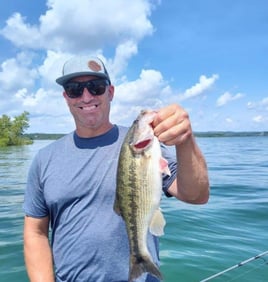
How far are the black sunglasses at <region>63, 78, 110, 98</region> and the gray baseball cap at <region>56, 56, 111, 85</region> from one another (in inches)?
2.0

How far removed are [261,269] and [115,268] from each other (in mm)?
4453

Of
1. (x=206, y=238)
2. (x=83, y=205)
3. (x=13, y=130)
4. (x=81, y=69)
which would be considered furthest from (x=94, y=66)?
(x=13, y=130)

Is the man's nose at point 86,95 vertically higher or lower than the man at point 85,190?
higher

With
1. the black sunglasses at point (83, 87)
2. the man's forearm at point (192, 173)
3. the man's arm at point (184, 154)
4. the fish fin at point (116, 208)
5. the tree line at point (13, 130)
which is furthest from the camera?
the tree line at point (13, 130)

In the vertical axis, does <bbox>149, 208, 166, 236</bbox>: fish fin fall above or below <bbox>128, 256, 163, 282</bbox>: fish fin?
above

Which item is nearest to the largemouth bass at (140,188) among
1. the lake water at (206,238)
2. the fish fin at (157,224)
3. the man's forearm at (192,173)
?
the fish fin at (157,224)

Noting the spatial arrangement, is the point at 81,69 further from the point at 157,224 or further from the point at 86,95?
the point at 157,224

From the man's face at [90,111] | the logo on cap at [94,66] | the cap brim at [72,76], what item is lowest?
the man's face at [90,111]

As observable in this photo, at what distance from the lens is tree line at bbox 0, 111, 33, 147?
7762 cm

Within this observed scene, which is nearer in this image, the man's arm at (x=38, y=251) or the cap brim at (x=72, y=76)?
the cap brim at (x=72, y=76)

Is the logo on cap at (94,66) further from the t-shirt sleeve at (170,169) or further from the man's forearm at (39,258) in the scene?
the man's forearm at (39,258)

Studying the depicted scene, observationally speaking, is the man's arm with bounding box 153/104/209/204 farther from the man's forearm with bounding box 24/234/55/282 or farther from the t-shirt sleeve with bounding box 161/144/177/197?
the man's forearm with bounding box 24/234/55/282

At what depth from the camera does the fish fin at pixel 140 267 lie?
2.80 meters

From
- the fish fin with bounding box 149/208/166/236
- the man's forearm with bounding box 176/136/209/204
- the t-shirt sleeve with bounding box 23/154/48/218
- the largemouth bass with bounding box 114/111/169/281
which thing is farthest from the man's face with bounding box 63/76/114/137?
the fish fin with bounding box 149/208/166/236
